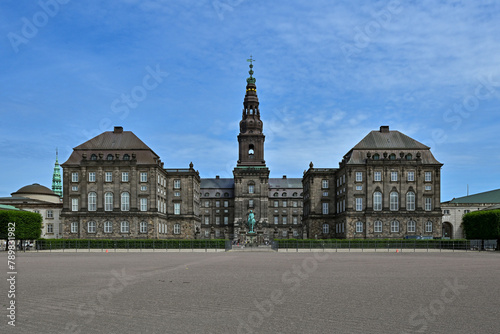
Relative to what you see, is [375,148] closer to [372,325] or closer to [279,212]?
[279,212]

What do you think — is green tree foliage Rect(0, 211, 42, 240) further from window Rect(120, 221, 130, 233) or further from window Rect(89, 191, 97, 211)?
window Rect(120, 221, 130, 233)

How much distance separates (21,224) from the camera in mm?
76125

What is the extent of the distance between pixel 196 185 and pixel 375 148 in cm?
3989

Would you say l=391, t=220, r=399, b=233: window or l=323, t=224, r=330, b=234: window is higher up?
l=391, t=220, r=399, b=233: window

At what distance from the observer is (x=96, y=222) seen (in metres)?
93.4

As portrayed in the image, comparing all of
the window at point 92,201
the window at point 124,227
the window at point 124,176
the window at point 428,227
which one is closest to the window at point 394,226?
the window at point 428,227

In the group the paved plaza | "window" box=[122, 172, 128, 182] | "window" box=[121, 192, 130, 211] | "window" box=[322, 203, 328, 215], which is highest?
"window" box=[122, 172, 128, 182]

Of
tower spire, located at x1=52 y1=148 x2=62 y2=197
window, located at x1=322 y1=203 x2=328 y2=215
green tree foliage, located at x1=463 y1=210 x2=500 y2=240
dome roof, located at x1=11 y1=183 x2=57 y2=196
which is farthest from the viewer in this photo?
tower spire, located at x1=52 y1=148 x2=62 y2=197

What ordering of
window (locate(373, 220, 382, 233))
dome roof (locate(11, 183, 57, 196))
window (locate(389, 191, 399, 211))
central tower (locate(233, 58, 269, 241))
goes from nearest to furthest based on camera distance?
window (locate(373, 220, 382, 233))
window (locate(389, 191, 399, 211))
dome roof (locate(11, 183, 57, 196))
central tower (locate(233, 58, 269, 241))

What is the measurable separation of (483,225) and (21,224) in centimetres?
6302

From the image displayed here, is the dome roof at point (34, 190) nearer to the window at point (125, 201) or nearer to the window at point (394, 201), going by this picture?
the window at point (125, 201)

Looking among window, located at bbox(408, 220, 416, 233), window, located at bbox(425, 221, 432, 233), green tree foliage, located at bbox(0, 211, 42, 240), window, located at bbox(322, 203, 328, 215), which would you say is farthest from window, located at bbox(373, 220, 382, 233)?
green tree foliage, located at bbox(0, 211, 42, 240)

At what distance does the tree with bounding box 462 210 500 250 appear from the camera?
72.6 m

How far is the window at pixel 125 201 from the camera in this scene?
94.6 metres
